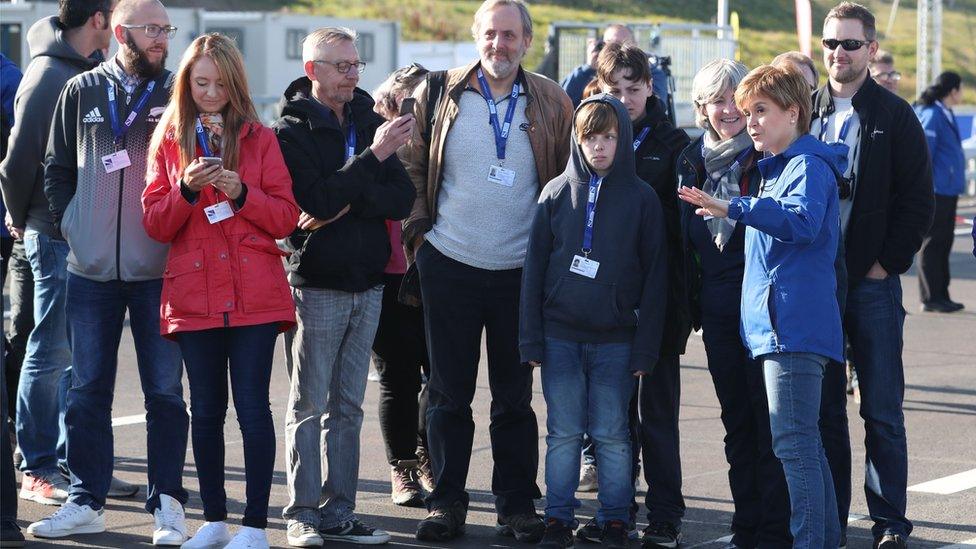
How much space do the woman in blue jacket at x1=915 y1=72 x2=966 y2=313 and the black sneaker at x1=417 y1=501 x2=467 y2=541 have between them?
25.3ft

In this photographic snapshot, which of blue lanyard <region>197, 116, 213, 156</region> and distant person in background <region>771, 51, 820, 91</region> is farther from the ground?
distant person in background <region>771, 51, 820, 91</region>

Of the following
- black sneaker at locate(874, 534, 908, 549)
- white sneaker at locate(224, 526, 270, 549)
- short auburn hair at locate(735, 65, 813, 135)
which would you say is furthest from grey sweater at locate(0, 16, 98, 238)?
black sneaker at locate(874, 534, 908, 549)

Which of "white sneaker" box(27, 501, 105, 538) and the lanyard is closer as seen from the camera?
"white sneaker" box(27, 501, 105, 538)

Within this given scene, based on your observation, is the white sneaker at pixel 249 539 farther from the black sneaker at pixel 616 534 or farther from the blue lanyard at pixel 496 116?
the blue lanyard at pixel 496 116

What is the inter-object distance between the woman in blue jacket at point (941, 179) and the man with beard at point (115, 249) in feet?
27.5

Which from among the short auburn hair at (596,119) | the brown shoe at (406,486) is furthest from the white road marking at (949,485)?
the short auburn hair at (596,119)

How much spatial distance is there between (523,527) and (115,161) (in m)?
2.28

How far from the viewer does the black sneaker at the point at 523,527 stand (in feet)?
19.9

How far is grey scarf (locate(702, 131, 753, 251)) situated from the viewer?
5621mm

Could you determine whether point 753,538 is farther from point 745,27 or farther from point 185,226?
point 745,27

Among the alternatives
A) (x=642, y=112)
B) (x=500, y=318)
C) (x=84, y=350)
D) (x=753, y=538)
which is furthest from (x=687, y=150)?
(x=84, y=350)

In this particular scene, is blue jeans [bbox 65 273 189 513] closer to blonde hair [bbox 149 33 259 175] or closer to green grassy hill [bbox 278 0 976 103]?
blonde hair [bbox 149 33 259 175]

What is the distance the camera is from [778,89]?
5.26 m

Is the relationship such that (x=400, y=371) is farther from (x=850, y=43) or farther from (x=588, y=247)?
(x=850, y=43)
